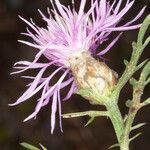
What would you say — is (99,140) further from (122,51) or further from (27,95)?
(27,95)

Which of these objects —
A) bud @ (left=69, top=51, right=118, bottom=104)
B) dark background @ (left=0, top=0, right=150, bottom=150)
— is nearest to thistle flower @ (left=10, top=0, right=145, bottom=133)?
bud @ (left=69, top=51, right=118, bottom=104)

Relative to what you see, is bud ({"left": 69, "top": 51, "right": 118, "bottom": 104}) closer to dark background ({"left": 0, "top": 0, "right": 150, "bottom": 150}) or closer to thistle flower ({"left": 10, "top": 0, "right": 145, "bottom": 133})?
thistle flower ({"left": 10, "top": 0, "right": 145, "bottom": 133})

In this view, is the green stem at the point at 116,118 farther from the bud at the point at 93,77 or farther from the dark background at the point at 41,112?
the dark background at the point at 41,112

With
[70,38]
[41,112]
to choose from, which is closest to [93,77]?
[70,38]

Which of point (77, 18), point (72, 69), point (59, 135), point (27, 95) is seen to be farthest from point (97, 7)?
point (59, 135)

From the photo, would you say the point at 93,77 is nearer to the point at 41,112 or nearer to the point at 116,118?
the point at 116,118

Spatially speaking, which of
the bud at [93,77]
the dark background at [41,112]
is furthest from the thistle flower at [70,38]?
the dark background at [41,112]

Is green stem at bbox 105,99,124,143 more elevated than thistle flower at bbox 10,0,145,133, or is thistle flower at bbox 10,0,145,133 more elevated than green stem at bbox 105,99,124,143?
thistle flower at bbox 10,0,145,133
